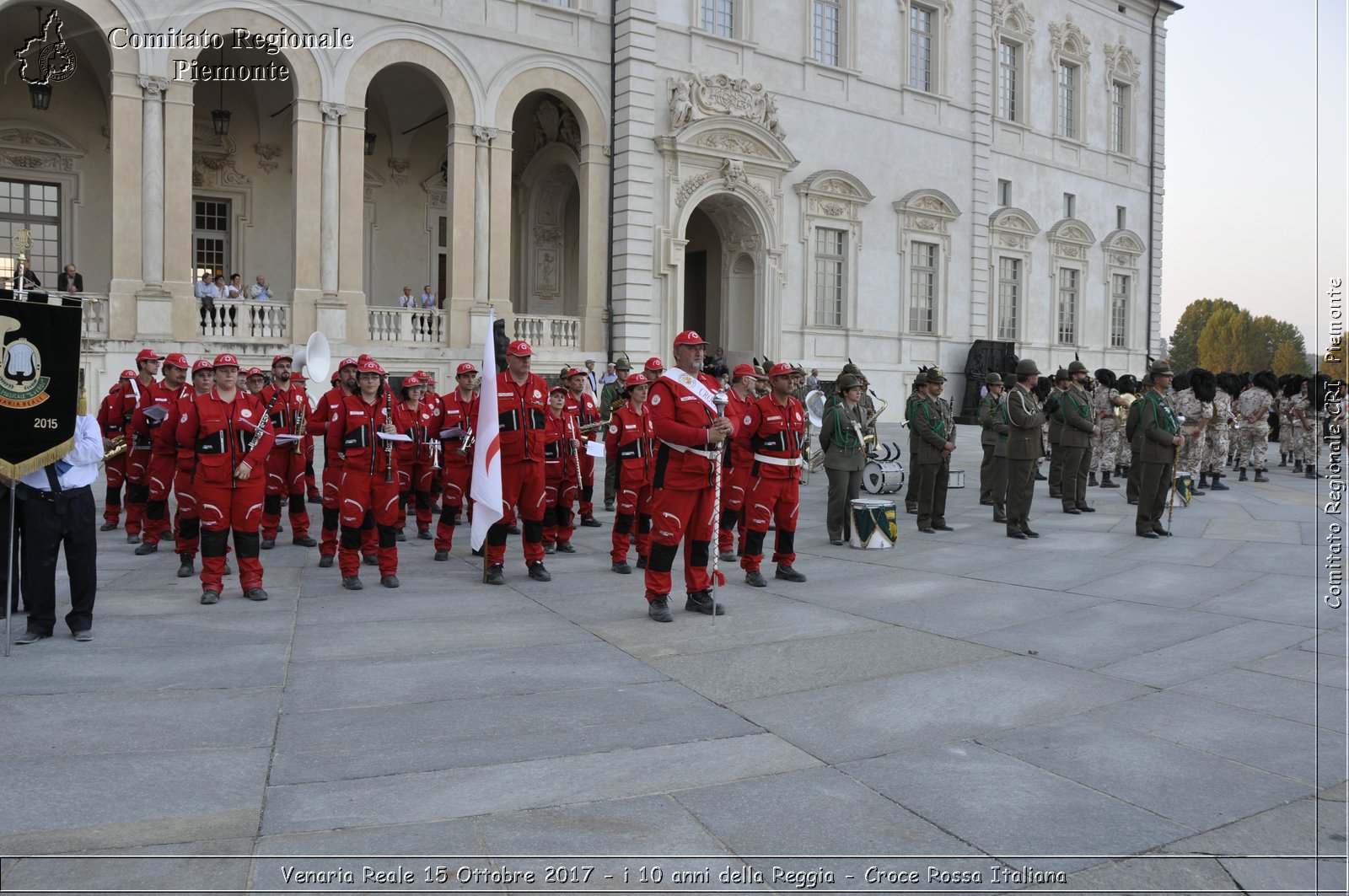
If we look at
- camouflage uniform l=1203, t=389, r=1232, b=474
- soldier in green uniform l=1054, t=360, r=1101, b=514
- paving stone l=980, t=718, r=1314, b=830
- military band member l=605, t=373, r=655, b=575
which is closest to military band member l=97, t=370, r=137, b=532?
military band member l=605, t=373, r=655, b=575

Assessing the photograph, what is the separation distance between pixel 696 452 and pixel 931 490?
5.92 metres

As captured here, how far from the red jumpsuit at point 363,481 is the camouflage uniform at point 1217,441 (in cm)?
1523

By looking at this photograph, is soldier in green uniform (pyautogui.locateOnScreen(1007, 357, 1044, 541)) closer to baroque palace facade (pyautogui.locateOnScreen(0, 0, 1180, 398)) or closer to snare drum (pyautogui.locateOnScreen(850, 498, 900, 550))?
snare drum (pyautogui.locateOnScreen(850, 498, 900, 550))

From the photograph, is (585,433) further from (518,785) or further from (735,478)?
(518,785)

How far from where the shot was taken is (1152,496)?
12.7 meters

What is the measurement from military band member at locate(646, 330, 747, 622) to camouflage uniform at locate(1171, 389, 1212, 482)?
39.2ft

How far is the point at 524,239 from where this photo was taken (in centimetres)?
2906

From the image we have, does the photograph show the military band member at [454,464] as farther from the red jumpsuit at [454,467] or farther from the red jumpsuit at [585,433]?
the red jumpsuit at [585,433]

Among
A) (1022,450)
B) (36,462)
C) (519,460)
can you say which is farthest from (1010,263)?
(36,462)

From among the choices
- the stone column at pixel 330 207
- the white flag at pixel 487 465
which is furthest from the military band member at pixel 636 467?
the stone column at pixel 330 207

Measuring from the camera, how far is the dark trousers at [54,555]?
708 cm

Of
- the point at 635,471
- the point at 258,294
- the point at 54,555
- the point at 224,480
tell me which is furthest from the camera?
the point at 258,294

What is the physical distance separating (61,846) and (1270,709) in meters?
6.05

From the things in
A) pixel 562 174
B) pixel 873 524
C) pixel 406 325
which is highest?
pixel 562 174
